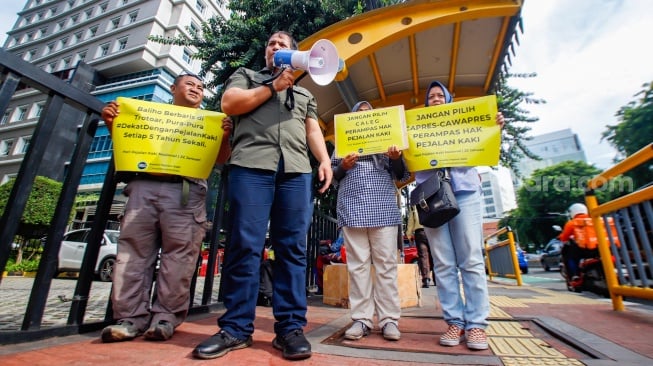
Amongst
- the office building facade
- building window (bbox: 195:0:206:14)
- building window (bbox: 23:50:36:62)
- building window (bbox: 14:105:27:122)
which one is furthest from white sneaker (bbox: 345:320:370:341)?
building window (bbox: 23:50:36:62)

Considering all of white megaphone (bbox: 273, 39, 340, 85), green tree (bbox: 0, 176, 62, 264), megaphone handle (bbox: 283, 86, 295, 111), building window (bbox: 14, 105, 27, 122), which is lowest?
megaphone handle (bbox: 283, 86, 295, 111)

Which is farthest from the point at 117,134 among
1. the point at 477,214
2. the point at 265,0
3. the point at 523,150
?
the point at 523,150

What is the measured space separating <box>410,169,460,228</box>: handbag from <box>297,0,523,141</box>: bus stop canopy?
1275 millimetres

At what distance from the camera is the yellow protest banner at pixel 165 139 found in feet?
6.62

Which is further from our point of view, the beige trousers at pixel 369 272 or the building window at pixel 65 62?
the building window at pixel 65 62

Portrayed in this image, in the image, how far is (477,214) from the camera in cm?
217

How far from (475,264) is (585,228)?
16.8ft

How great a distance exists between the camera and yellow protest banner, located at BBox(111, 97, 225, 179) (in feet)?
6.62

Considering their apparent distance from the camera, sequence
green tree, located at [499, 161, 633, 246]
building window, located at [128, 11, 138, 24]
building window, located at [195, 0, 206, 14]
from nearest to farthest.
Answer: green tree, located at [499, 161, 633, 246]
building window, located at [128, 11, 138, 24]
building window, located at [195, 0, 206, 14]

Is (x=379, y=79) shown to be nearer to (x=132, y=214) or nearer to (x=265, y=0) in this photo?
(x=132, y=214)

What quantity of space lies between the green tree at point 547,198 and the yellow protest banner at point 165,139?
111 ft

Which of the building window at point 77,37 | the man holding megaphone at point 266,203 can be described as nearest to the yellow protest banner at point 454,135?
the man holding megaphone at point 266,203

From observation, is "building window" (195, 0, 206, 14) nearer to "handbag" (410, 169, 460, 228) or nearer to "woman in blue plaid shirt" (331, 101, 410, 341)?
"woman in blue plaid shirt" (331, 101, 410, 341)

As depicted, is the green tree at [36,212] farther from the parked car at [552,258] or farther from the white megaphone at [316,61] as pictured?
the parked car at [552,258]
